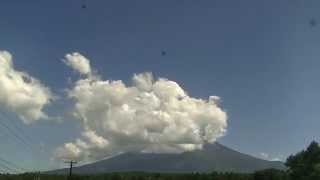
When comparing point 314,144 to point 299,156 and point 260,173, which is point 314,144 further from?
point 260,173

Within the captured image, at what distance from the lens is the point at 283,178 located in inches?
7106

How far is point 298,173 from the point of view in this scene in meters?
129

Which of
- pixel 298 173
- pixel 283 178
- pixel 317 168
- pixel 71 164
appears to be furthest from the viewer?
pixel 283 178

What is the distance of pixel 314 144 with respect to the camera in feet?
444

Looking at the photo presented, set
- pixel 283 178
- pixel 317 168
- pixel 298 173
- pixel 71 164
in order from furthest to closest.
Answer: pixel 283 178, pixel 71 164, pixel 298 173, pixel 317 168

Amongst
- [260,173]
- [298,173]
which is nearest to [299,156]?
[298,173]

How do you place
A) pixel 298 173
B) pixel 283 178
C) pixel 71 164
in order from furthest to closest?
pixel 283 178, pixel 71 164, pixel 298 173

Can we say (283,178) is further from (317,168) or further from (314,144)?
(317,168)

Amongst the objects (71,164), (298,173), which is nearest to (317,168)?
(298,173)

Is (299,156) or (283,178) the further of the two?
(283,178)

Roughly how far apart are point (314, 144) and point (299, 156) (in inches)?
269

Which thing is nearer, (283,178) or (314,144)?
(314,144)

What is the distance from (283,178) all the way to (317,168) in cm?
6112

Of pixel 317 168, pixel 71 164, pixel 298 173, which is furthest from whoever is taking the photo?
pixel 71 164
